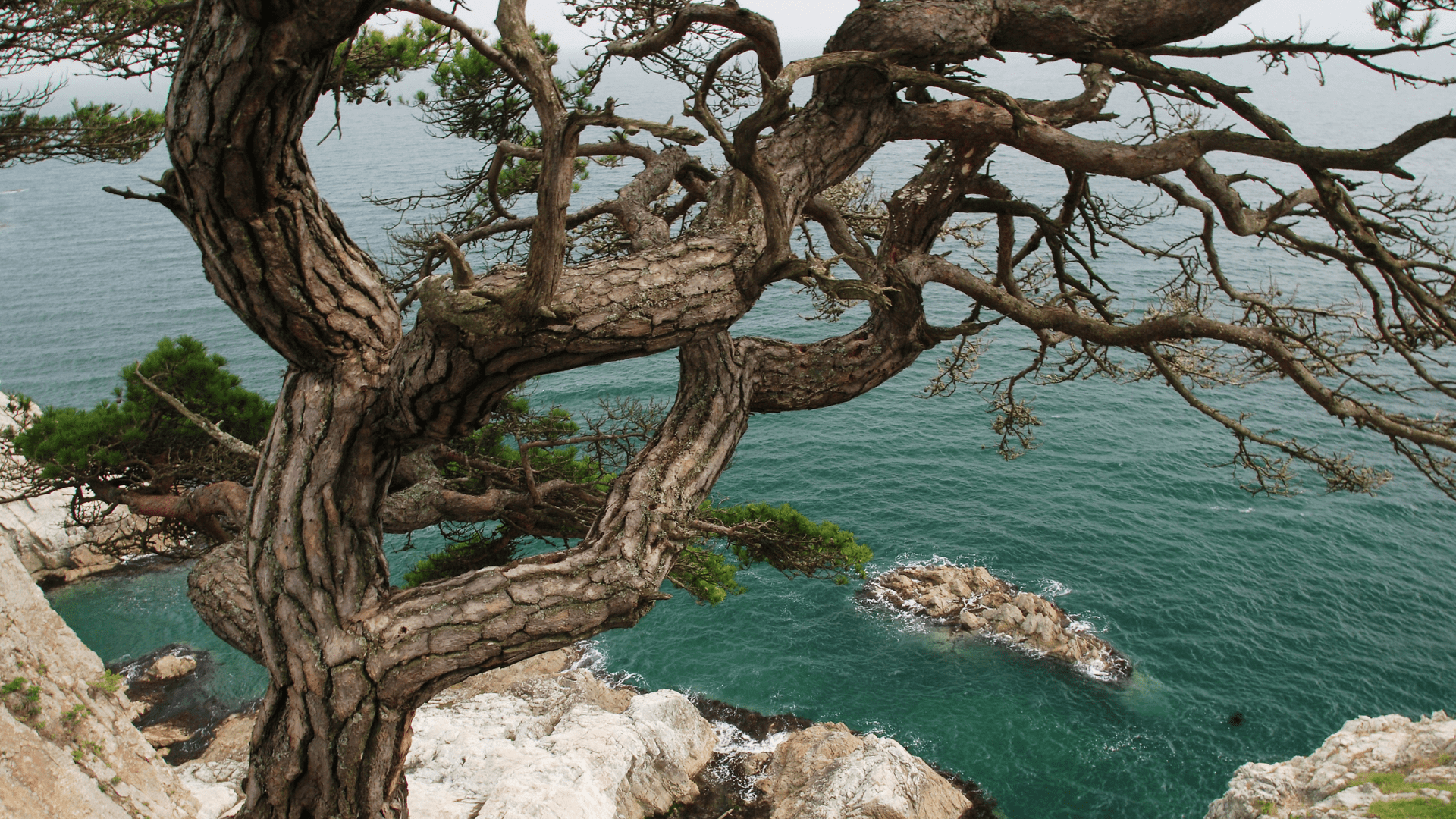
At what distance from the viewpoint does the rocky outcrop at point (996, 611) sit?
1719 centimetres

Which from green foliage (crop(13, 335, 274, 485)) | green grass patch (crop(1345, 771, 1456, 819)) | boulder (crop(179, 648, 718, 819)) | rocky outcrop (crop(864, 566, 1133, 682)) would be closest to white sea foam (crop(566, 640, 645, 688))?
boulder (crop(179, 648, 718, 819))

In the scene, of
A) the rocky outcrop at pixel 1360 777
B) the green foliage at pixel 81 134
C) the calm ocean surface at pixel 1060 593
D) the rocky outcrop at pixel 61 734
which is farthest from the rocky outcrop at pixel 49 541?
the rocky outcrop at pixel 1360 777

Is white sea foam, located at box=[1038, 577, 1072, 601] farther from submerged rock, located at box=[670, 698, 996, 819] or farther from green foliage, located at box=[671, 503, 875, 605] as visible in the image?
green foliage, located at box=[671, 503, 875, 605]

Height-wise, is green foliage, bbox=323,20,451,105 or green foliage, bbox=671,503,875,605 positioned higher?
green foliage, bbox=323,20,451,105

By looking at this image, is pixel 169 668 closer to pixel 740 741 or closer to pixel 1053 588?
pixel 740 741

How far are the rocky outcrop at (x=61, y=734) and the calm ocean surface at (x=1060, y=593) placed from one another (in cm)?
905

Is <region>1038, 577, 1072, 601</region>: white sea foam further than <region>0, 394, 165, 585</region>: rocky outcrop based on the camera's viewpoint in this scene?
No

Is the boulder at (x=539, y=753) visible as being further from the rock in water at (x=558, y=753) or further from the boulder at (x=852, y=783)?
the boulder at (x=852, y=783)

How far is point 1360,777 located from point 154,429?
14251mm

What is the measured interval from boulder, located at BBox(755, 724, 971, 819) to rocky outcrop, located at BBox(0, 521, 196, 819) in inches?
312

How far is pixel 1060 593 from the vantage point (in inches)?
733

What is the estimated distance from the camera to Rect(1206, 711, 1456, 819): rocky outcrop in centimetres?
1002

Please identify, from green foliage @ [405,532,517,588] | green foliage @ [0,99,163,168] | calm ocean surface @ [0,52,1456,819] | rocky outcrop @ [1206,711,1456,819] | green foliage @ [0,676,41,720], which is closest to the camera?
green foliage @ [405,532,517,588]

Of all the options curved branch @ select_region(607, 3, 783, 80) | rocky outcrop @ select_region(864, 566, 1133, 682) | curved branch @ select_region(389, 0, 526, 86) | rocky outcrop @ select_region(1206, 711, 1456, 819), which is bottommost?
rocky outcrop @ select_region(864, 566, 1133, 682)
